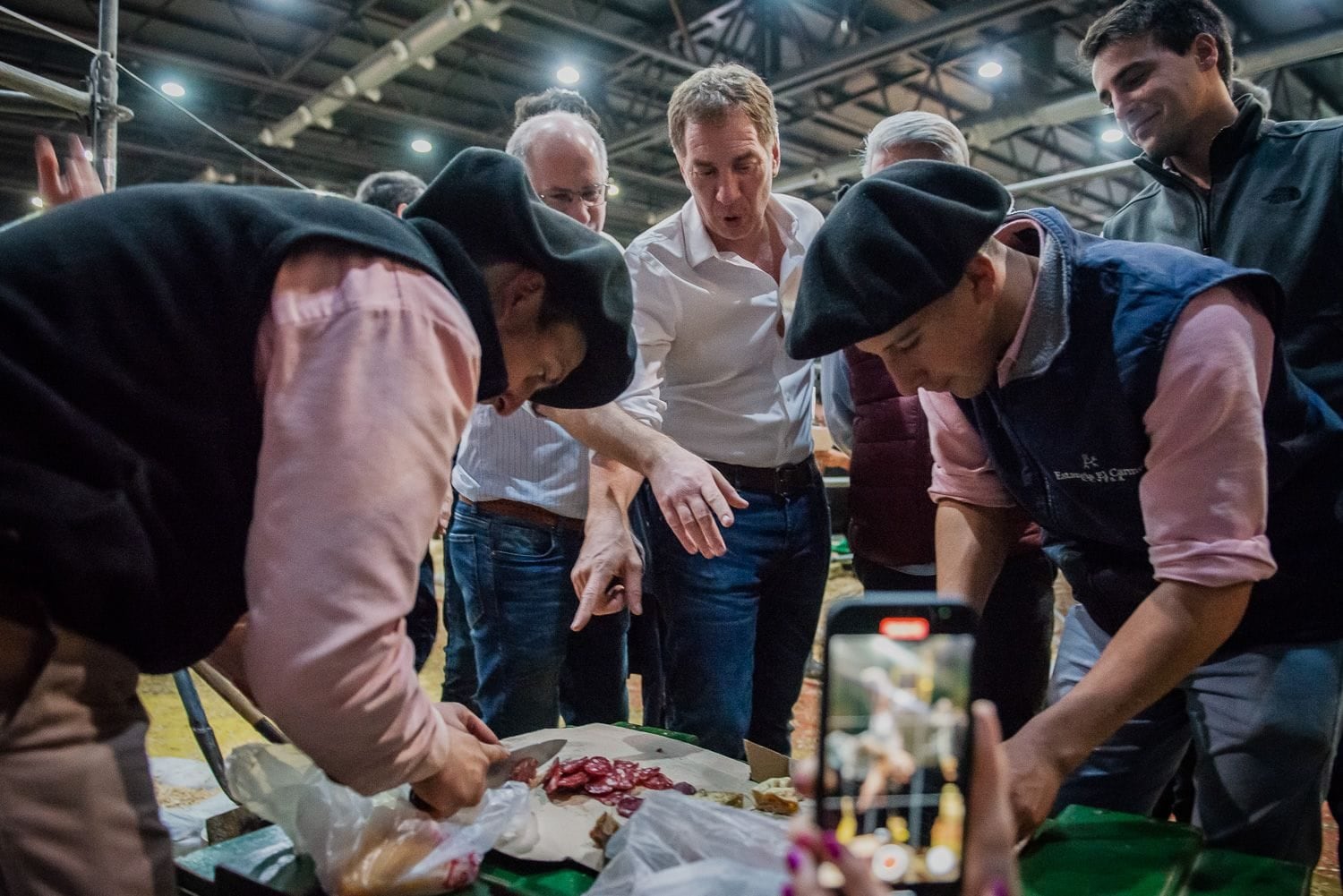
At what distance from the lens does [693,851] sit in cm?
99

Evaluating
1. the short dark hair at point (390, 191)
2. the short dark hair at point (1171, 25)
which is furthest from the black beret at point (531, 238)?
the short dark hair at point (390, 191)

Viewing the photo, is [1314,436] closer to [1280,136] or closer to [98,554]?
[1280,136]

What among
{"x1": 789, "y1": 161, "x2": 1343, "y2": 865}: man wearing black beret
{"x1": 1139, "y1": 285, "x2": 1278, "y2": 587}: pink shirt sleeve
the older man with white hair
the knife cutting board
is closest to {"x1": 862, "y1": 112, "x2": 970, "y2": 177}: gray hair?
the older man with white hair

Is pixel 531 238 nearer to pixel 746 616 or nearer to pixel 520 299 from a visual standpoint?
pixel 520 299

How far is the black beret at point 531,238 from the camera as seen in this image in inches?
37.9

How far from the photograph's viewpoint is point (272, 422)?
0.73 m

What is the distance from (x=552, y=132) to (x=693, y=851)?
1.69 m

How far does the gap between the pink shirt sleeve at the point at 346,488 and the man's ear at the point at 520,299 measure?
0.22 meters

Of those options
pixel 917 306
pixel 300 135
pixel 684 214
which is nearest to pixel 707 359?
pixel 684 214

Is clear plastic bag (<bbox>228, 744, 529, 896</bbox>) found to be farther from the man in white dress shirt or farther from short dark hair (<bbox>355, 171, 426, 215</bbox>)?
short dark hair (<bbox>355, 171, 426, 215</bbox>)

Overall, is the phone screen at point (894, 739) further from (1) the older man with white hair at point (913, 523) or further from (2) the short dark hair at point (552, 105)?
(2) the short dark hair at point (552, 105)

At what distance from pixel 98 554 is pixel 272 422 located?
0.18 metres

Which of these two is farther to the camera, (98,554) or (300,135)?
(300,135)

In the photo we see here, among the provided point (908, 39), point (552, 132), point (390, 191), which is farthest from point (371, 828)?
point (908, 39)
